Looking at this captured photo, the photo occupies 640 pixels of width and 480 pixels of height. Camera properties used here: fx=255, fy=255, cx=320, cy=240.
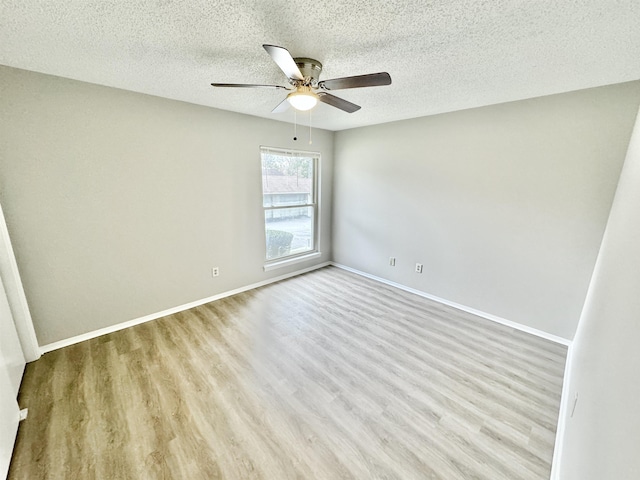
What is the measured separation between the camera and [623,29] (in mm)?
1325

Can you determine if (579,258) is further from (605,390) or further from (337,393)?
(337,393)

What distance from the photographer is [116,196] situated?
8.00 ft

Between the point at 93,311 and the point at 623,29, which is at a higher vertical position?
the point at 623,29

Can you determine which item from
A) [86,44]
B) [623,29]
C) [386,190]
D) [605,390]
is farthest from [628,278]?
[86,44]

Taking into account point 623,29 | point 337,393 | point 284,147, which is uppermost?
point 623,29

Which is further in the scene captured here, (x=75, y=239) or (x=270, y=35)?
(x=75, y=239)

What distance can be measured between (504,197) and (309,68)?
2.34 metres

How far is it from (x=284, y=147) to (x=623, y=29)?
315cm

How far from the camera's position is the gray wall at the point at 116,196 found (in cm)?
204

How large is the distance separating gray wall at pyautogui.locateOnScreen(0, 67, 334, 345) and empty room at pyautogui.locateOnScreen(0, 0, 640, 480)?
0.02 metres

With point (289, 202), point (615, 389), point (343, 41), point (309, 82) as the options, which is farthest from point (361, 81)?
point (289, 202)

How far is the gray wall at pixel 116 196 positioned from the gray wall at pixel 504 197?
195 cm

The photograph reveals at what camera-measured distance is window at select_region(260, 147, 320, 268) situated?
3693mm

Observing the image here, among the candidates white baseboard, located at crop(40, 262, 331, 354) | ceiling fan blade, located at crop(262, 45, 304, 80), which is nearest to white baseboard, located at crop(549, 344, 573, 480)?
ceiling fan blade, located at crop(262, 45, 304, 80)
